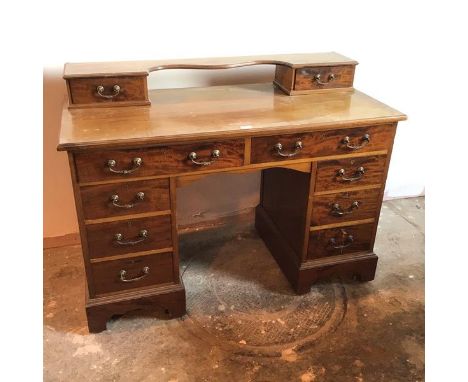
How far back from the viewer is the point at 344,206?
1.94 metres

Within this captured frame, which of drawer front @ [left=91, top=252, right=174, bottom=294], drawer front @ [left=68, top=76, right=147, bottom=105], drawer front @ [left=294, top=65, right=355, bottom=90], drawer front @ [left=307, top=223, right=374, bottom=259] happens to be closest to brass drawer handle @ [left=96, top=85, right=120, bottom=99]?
drawer front @ [left=68, top=76, right=147, bottom=105]

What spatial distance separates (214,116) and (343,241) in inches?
33.7

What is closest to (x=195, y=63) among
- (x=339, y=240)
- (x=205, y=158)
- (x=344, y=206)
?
(x=205, y=158)

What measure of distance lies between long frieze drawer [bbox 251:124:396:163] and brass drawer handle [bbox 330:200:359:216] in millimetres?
253

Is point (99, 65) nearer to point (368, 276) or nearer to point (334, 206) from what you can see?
point (334, 206)

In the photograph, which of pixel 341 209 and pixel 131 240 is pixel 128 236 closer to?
pixel 131 240

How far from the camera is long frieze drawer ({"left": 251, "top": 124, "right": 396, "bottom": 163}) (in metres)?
1.67

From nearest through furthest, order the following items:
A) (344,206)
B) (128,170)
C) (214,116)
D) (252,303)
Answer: (128,170)
(214,116)
(344,206)
(252,303)

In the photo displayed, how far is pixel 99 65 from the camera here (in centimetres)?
181

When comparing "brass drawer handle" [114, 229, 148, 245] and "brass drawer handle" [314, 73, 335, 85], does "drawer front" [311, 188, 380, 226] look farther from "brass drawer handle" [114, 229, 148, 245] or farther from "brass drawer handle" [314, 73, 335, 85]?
"brass drawer handle" [114, 229, 148, 245]

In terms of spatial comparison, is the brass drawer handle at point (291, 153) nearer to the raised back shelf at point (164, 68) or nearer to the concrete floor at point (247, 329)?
the raised back shelf at point (164, 68)

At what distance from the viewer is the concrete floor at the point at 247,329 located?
5.60 feet

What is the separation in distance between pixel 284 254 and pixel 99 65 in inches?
48.0

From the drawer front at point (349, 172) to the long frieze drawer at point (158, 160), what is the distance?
379mm
